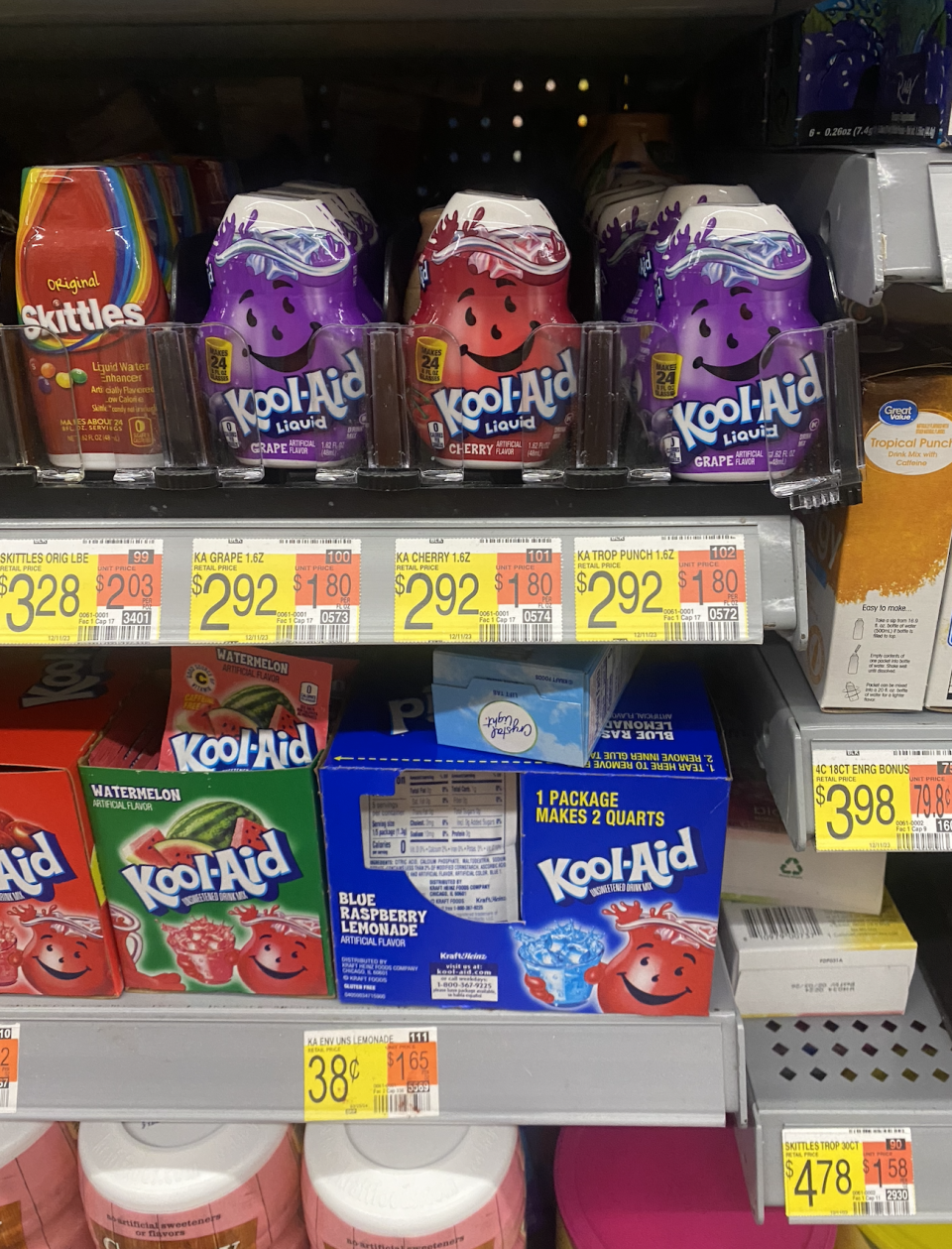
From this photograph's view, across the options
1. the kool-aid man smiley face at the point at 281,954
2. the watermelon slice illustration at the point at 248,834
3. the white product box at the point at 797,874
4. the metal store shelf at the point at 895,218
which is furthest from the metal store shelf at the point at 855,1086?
the metal store shelf at the point at 895,218

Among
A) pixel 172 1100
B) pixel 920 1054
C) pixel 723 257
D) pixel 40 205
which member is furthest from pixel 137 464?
pixel 920 1054

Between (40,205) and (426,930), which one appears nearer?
(40,205)

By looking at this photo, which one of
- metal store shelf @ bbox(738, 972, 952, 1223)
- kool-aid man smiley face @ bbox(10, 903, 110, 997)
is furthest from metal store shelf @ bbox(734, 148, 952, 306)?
kool-aid man smiley face @ bbox(10, 903, 110, 997)

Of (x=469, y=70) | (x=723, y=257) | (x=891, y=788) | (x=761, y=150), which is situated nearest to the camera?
(x=723, y=257)

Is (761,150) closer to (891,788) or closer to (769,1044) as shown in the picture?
(891,788)

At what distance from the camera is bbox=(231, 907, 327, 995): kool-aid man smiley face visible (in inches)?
39.0

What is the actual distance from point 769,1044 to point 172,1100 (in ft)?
2.23

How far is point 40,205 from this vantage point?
0.80 meters

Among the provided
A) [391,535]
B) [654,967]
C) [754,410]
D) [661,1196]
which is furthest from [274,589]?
[661,1196]

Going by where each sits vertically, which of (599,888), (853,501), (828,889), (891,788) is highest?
(853,501)

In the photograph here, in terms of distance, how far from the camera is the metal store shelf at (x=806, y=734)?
2.92 ft

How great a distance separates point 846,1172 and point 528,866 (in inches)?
18.6

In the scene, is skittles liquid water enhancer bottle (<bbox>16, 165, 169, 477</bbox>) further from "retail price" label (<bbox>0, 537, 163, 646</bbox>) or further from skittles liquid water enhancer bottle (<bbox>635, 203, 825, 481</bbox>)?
skittles liquid water enhancer bottle (<bbox>635, 203, 825, 481</bbox>)

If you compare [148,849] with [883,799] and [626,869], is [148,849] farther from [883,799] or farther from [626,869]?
[883,799]
